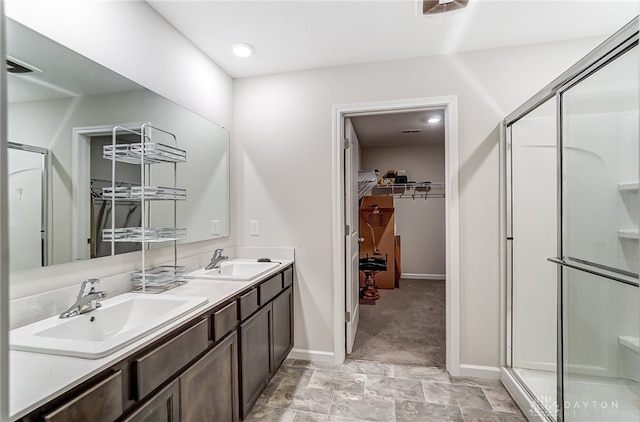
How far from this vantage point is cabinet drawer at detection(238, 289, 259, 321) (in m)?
1.68

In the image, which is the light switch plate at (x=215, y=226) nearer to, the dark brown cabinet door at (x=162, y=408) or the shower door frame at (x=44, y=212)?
the shower door frame at (x=44, y=212)

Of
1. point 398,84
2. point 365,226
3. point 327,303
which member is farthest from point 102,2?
point 365,226

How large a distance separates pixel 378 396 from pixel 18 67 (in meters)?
2.55

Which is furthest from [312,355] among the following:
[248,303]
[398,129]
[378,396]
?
[398,129]

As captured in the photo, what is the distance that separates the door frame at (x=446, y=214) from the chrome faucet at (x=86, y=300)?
161 cm

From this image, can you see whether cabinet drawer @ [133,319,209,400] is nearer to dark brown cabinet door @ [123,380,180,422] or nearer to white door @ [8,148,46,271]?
dark brown cabinet door @ [123,380,180,422]

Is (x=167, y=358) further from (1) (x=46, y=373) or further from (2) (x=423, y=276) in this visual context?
(2) (x=423, y=276)

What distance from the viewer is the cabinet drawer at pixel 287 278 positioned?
7.69ft

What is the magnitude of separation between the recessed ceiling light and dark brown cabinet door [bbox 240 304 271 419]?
6.13ft

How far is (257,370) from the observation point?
1.85m

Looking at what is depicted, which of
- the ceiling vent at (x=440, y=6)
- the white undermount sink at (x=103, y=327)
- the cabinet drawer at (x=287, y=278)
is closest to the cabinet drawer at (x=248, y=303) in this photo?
the white undermount sink at (x=103, y=327)

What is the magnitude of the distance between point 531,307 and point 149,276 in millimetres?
2484

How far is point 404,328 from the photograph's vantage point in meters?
3.23

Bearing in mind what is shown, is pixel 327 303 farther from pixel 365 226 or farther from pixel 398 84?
pixel 365 226
